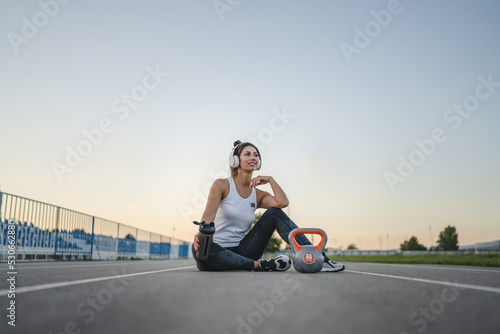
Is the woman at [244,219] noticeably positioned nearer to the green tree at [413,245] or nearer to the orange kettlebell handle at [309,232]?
the orange kettlebell handle at [309,232]

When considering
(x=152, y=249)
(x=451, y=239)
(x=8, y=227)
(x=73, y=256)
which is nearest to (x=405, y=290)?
(x=8, y=227)

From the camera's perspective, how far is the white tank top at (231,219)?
4.63m

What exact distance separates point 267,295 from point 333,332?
0.62m

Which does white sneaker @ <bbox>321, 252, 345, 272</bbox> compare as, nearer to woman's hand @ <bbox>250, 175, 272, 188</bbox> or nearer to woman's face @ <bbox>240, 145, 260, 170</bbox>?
woman's hand @ <bbox>250, 175, 272, 188</bbox>

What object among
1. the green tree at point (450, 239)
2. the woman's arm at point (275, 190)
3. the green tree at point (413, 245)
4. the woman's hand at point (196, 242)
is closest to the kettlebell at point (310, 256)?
the woman's arm at point (275, 190)

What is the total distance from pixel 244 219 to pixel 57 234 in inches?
480

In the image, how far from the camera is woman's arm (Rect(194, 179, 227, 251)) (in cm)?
426

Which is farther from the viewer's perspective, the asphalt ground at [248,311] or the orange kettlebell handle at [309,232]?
the orange kettlebell handle at [309,232]

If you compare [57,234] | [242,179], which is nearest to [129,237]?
[57,234]

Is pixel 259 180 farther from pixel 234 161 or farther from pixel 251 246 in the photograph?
pixel 251 246

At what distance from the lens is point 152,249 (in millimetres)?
28469

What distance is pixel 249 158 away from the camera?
15.9 feet

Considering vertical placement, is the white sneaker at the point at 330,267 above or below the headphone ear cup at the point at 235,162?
below

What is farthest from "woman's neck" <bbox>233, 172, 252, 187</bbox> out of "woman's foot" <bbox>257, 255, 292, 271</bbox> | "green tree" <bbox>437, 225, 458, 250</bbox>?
"green tree" <bbox>437, 225, 458, 250</bbox>
